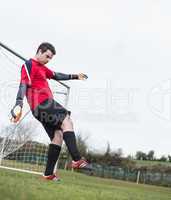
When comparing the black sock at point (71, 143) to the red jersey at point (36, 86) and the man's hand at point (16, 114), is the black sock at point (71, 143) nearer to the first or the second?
the red jersey at point (36, 86)

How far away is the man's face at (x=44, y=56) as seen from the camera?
23.9 ft

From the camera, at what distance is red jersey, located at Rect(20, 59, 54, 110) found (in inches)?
280

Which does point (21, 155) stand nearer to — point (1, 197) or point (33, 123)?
point (33, 123)

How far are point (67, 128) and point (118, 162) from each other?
70.0 meters

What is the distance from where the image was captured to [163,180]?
5747 centimetres

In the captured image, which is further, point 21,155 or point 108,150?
point 108,150

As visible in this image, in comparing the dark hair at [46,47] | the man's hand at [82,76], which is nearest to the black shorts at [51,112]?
the man's hand at [82,76]

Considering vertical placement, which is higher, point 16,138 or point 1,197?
→ point 16,138

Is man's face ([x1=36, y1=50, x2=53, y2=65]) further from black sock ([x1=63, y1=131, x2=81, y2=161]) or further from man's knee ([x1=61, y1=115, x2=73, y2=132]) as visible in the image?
black sock ([x1=63, y1=131, x2=81, y2=161])

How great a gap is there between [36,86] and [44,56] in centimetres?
44

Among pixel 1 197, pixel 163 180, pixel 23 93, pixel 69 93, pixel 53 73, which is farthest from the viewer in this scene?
pixel 163 180

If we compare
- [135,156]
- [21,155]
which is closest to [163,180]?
[135,156]

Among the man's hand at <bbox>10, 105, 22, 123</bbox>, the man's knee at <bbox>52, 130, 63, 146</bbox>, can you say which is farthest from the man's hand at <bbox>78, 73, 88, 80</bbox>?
the man's hand at <bbox>10, 105, 22, 123</bbox>

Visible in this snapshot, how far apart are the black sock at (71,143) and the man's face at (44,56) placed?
3.59ft
